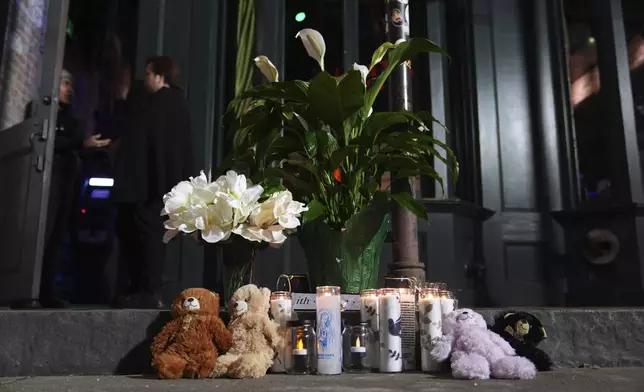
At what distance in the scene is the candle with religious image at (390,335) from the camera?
3.70ft

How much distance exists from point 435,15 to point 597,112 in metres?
1.09

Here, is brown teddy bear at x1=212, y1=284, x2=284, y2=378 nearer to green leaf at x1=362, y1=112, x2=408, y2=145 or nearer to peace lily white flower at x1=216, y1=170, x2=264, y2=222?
peace lily white flower at x1=216, y1=170, x2=264, y2=222

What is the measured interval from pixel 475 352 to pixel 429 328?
0.11 meters

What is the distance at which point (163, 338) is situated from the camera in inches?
44.8

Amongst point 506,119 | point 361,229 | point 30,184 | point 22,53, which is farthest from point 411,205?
point 22,53

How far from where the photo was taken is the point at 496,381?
1.03 metres

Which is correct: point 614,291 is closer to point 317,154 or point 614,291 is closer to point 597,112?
point 597,112

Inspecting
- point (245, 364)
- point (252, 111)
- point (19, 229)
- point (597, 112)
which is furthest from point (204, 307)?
point (597, 112)

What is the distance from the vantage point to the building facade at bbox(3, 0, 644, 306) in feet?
10.3

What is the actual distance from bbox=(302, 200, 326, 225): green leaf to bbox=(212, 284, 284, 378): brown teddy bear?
0.17 m

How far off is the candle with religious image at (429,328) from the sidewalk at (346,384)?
62mm

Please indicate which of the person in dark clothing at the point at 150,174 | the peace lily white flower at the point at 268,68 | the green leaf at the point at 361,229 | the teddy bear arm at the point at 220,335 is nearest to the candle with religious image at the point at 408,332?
the green leaf at the point at 361,229

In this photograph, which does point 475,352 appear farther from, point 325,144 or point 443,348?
point 325,144

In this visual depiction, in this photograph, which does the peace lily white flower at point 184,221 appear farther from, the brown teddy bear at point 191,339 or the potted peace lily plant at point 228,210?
the brown teddy bear at point 191,339
